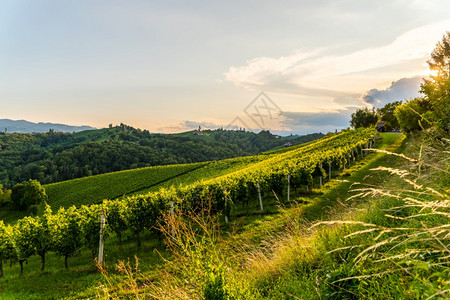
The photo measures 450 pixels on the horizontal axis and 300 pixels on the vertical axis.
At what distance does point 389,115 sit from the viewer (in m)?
74.4

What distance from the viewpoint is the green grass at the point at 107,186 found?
145 ft

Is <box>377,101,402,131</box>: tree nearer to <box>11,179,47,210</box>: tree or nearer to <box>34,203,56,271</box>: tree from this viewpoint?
<box>34,203,56,271</box>: tree

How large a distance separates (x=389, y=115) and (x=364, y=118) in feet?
25.6

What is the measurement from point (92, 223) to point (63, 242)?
58.2 inches

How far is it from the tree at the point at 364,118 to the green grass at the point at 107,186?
53008 millimetres

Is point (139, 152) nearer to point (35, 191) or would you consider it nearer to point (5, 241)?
point (35, 191)

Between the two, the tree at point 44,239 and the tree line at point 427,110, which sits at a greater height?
the tree line at point 427,110

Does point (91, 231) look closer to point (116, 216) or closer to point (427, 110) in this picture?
point (116, 216)

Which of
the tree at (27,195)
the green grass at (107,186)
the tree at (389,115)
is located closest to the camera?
the green grass at (107,186)

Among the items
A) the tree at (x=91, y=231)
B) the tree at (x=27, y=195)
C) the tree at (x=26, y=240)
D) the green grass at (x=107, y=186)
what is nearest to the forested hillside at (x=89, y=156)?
the tree at (x=27, y=195)

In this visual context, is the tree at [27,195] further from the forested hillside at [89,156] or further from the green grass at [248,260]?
the forested hillside at [89,156]

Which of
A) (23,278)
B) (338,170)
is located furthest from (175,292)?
(338,170)

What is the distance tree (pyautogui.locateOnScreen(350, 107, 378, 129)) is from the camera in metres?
73.6

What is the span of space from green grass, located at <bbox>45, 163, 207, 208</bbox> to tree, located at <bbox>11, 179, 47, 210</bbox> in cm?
208
